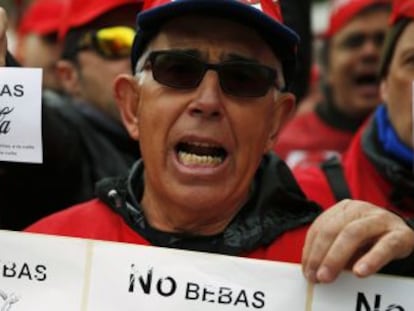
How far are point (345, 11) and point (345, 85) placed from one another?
1.33 feet

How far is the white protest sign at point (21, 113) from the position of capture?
6.89 ft

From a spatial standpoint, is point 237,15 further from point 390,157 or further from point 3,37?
point 390,157

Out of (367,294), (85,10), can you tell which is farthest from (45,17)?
(367,294)

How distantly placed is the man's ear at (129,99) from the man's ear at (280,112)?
1.09ft

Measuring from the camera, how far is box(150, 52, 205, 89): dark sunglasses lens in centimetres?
207

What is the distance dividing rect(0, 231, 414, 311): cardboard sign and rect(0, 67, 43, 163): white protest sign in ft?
0.67

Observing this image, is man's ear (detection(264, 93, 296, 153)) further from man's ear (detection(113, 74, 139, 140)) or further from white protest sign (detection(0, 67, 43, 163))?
white protest sign (detection(0, 67, 43, 163))

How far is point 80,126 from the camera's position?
333 centimetres

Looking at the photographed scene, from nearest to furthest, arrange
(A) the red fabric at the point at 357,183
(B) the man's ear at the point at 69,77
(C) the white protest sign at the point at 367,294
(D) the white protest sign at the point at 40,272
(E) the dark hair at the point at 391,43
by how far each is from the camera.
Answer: (C) the white protest sign at the point at 367,294, (D) the white protest sign at the point at 40,272, (A) the red fabric at the point at 357,183, (E) the dark hair at the point at 391,43, (B) the man's ear at the point at 69,77

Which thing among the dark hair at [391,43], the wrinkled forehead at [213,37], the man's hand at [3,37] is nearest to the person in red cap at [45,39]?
the dark hair at [391,43]

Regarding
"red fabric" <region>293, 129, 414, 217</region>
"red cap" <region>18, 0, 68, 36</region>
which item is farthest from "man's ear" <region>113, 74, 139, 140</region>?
"red cap" <region>18, 0, 68, 36</region>

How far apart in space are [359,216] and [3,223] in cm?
138

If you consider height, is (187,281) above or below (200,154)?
below

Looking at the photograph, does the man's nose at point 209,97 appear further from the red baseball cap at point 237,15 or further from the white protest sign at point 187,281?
the white protest sign at point 187,281
